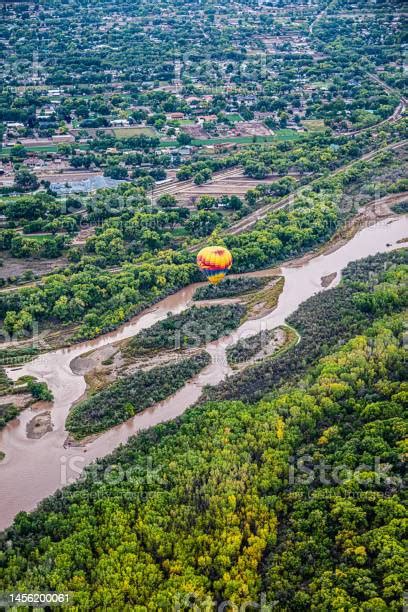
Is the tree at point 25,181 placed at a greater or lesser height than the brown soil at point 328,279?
greater

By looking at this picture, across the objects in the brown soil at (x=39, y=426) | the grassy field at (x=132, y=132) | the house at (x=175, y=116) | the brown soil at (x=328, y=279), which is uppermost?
the house at (x=175, y=116)

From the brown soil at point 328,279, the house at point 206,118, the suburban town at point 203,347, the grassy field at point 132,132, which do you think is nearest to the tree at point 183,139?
the suburban town at point 203,347

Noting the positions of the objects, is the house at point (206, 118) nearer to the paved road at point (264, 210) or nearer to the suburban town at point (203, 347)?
the suburban town at point (203, 347)

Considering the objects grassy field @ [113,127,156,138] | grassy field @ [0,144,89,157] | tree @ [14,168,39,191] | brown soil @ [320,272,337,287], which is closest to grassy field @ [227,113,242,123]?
grassy field @ [113,127,156,138]

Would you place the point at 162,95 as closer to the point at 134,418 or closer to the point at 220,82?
the point at 220,82

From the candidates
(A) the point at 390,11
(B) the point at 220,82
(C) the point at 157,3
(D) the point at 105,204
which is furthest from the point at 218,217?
(C) the point at 157,3
